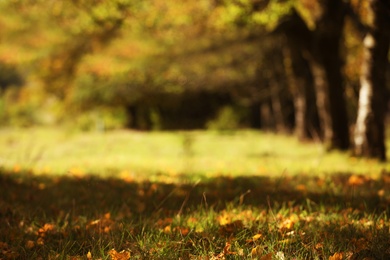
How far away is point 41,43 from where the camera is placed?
58.5ft

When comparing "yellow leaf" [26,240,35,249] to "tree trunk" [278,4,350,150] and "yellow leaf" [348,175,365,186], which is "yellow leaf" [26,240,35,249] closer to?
"yellow leaf" [348,175,365,186]

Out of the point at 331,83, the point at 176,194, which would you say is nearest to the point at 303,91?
the point at 331,83

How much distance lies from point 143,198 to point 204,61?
49.1ft

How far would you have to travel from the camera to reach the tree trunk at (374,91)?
26.9 ft

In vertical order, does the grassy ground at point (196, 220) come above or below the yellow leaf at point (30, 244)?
below

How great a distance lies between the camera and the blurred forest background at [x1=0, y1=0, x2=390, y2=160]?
10.3 m

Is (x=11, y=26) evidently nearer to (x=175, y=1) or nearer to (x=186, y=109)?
(x=175, y=1)

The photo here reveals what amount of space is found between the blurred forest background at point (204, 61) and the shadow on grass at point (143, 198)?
412cm

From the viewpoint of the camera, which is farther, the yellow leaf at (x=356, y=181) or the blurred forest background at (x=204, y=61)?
the blurred forest background at (x=204, y=61)

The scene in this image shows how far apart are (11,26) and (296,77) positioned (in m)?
12.0

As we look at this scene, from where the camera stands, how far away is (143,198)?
4.59 meters

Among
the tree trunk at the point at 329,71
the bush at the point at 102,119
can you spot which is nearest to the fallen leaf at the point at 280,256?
the tree trunk at the point at 329,71

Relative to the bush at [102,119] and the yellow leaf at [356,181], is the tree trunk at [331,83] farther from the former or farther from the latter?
the bush at [102,119]

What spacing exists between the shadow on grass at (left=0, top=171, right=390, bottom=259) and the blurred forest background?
Result: 13.5ft
